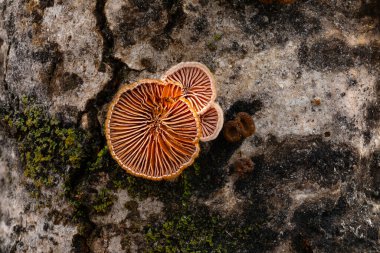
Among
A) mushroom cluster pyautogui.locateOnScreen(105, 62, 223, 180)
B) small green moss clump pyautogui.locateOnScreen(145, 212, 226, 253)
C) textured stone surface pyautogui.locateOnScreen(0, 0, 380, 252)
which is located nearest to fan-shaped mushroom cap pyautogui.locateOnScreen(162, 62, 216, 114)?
mushroom cluster pyautogui.locateOnScreen(105, 62, 223, 180)

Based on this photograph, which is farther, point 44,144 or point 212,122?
point 44,144

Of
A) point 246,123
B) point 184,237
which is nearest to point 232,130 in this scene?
point 246,123

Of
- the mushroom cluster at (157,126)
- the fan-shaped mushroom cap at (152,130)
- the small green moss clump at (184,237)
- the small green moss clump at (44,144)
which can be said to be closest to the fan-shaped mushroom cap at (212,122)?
the mushroom cluster at (157,126)

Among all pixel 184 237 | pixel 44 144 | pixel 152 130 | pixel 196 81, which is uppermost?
pixel 196 81

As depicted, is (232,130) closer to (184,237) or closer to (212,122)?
(212,122)

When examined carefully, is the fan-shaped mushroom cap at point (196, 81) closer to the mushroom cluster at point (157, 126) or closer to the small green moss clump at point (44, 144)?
the mushroom cluster at point (157, 126)

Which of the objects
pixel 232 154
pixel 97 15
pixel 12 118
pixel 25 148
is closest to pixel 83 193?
Result: pixel 25 148
